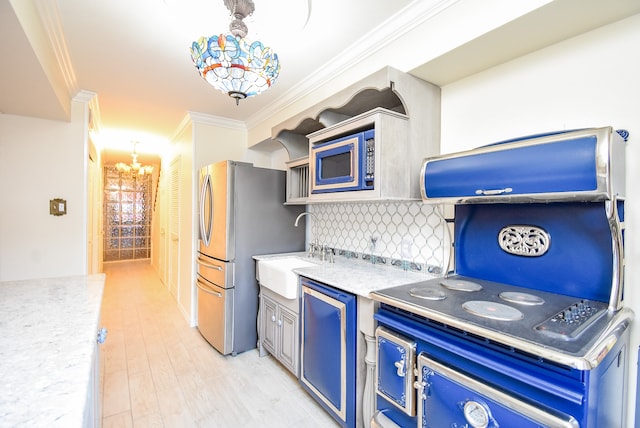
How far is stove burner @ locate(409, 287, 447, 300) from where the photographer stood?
142cm

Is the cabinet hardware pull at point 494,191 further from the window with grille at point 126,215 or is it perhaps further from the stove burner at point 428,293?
the window with grille at point 126,215

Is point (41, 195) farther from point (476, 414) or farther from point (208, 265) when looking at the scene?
point (476, 414)

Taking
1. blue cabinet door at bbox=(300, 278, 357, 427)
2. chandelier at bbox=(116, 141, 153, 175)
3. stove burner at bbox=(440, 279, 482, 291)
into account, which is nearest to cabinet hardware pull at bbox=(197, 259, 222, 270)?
blue cabinet door at bbox=(300, 278, 357, 427)

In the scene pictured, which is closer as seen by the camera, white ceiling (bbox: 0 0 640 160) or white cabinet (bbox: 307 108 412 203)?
white ceiling (bbox: 0 0 640 160)

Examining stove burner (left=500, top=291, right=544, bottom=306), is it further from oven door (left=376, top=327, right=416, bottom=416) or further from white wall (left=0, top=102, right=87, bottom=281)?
white wall (left=0, top=102, right=87, bottom=281)

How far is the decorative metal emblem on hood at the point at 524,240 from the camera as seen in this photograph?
146cm

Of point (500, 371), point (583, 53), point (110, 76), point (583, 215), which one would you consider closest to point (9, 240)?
point (110, 76)

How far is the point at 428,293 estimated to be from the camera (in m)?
1.48

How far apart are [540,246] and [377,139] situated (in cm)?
97

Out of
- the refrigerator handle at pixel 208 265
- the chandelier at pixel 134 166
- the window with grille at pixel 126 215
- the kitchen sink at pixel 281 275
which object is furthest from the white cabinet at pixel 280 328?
the window with grille at pixel 126 215

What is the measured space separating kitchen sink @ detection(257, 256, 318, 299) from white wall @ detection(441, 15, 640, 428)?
1471 millimetres

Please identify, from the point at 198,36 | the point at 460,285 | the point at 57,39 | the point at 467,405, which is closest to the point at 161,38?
the point at 198,36

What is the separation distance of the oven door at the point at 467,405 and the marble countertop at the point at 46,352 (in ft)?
3.83

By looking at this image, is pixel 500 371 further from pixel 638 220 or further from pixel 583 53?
pixel 583 53
